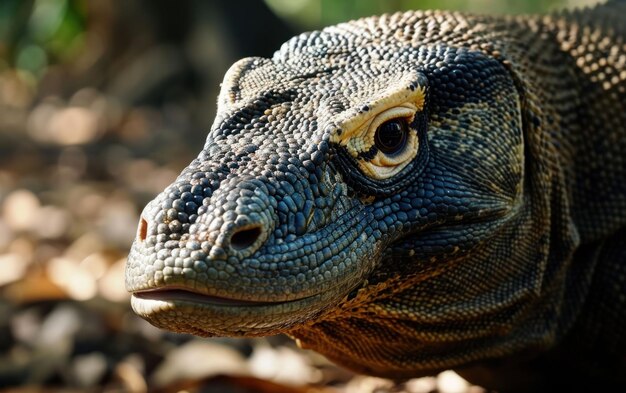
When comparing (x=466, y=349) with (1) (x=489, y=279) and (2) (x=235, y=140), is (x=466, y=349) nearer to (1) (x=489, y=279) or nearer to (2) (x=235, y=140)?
(1) (x=489, y=279)

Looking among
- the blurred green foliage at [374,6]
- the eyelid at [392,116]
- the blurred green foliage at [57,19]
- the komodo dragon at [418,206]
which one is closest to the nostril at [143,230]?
the komodo dragon at [418,206]

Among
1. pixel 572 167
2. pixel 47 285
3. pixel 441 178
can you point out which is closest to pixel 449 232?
pixel 441 178

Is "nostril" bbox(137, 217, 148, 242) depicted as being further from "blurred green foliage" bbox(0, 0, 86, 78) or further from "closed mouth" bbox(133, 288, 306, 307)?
"blurred green foliage" bbox(0, 0, 86, 78)

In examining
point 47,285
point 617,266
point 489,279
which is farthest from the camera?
point 47,285

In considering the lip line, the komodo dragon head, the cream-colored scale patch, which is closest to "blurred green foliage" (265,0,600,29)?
the komodo dragon head

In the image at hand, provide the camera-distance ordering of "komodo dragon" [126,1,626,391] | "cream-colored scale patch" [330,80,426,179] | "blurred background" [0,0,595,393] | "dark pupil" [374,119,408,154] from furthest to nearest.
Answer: "blurred background" [0,0,595,393]
"dark pupil" [374,119,408,154]
"cream-colored scale patch" [330,80,426,179]
"komodo dragon" [126,1,626,391]

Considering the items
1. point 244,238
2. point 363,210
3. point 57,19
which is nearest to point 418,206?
point 363,210
